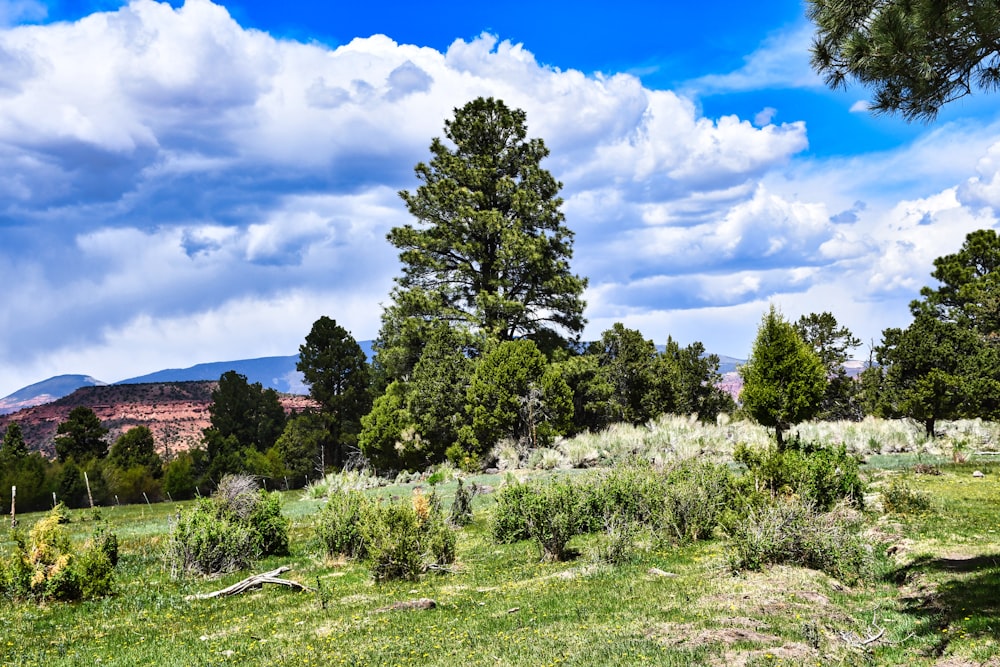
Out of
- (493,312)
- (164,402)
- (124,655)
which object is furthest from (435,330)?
(164,402)

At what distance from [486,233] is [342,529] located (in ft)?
89.0

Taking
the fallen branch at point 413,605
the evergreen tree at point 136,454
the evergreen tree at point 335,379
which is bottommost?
the fallen branch at point 413,605

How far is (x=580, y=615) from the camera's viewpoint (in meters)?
9.35

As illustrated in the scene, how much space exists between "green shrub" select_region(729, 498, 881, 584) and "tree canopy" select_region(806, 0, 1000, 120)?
670cm

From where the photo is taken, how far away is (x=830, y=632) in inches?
319

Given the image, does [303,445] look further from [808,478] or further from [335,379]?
[808,478]

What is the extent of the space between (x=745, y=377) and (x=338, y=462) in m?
34.1

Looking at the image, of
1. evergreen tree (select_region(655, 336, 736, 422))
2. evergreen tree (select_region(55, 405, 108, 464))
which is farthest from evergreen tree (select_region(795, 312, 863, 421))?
evergreen tree (select_region(55, 405, 108, 464))

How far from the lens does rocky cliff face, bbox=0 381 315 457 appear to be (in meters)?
78.2

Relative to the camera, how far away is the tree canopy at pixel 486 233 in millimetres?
40469

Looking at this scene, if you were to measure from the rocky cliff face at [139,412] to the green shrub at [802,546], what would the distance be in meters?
71.7

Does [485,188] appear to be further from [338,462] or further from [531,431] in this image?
[338,462]

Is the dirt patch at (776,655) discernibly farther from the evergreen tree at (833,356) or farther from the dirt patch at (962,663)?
the evergreen tree at (833,356)

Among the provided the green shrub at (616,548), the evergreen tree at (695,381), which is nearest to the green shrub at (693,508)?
the green shrub at (616,548)
